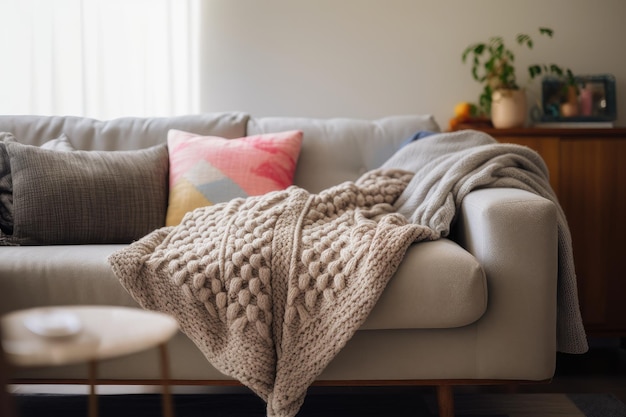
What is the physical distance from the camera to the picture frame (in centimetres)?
272

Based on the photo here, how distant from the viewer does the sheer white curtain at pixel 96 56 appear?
2.79m

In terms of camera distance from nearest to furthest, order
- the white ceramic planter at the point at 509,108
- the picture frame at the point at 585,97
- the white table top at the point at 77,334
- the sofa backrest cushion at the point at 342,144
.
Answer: the white table top at the point at 77,334 → the sofa backrest cushion at the point at 342,144 → the white ceramic planter at the point at 509,108 → the picture frame at the point at 585,97

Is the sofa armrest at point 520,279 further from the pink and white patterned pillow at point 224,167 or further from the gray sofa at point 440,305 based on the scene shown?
the pink and white patterned pillow at point 224,167

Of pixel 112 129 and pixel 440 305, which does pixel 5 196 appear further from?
pixel 440 305

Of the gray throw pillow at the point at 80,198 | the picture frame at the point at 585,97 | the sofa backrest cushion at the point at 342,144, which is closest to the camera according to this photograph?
the gray throw pillow at the point at 80,198

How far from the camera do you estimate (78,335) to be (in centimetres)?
68

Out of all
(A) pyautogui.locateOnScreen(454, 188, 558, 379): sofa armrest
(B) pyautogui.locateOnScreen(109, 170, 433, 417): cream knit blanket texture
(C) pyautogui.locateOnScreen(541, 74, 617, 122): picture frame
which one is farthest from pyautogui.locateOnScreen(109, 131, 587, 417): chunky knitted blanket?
(C) pyautogui.locateOnScreen(541, 74, 617, 122): picture frame

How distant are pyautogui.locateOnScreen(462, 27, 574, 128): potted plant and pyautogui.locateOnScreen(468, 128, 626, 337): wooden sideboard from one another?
17cm

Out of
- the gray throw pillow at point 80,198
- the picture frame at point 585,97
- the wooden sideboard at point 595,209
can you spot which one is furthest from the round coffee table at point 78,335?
the picture frame at point 585,97

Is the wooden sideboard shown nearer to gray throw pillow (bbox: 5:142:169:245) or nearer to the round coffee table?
gray throw pillow (bbox: 5:142:169:245)

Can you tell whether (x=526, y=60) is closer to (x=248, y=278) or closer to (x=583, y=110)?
(x=583, y=110)

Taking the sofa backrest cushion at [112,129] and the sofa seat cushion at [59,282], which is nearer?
the sofa seat cushion at [59,282]

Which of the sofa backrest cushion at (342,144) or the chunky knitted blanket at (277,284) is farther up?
the sofa backrest cushion at (342,144)

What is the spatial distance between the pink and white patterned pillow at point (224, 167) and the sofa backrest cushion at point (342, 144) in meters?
0.08
